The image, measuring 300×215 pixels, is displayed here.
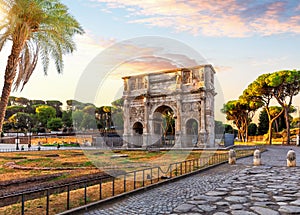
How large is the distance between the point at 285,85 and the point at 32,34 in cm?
3966

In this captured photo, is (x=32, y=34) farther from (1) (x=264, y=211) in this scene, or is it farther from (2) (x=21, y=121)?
(2) (x=21, y=121)

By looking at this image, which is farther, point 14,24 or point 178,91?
point 178,91

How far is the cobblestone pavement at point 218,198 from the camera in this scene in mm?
6566

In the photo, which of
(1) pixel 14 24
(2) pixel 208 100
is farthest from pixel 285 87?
(1) pixel 14 24

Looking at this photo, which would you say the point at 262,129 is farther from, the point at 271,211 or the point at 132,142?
the point at 271,211

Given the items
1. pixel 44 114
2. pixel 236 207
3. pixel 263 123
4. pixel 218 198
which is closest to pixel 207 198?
pixel 218 198

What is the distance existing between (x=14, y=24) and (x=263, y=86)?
41.4 meters

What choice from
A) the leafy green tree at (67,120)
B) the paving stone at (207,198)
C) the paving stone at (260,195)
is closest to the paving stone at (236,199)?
the paving stone at (207,198)

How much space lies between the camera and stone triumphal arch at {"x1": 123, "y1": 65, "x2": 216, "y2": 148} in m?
37.7

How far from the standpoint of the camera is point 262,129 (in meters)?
72.7

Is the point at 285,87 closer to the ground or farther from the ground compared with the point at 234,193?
farther from the ground

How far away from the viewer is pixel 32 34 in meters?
10.8

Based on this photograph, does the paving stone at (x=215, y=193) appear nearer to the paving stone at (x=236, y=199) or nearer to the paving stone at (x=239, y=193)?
the paving stone at (x=239, y=193)

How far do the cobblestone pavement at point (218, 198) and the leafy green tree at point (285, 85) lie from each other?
113ft
